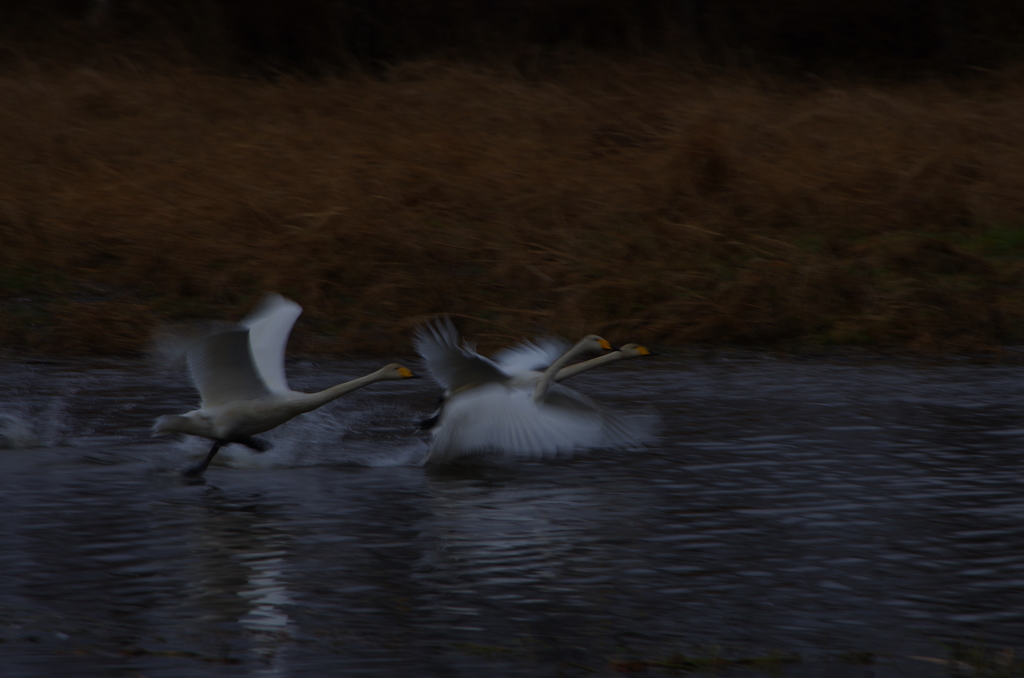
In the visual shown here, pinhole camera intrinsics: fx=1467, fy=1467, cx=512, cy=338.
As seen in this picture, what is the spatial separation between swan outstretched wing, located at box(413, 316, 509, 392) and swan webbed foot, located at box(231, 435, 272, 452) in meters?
0.91

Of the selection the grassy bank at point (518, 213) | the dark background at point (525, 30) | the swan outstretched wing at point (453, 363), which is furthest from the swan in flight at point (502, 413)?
the dark background at point (525, 30)

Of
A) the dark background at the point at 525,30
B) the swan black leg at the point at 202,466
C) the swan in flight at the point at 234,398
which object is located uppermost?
the dark background at the point at 525,30

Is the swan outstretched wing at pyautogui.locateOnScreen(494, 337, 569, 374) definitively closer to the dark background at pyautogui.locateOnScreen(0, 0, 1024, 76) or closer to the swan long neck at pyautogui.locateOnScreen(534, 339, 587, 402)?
the swan long neck at pyautogui.locateOnScreen(534, 339, 587, 402)

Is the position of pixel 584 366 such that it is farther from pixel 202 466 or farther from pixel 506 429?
pixel 202 466

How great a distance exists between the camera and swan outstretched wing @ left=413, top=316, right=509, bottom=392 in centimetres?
738

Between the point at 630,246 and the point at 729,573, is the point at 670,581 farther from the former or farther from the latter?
the point at 630,246

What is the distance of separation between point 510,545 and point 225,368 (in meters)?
2.08

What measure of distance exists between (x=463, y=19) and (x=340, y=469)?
18.9m

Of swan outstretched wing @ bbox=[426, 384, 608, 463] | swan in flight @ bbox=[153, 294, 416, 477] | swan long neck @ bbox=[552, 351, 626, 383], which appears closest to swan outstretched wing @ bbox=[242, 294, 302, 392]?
swan in flight @ bbox=[153, 294, 416, 477]

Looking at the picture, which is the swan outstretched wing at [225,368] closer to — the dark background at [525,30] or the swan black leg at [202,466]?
the swan black leg at [202,466]

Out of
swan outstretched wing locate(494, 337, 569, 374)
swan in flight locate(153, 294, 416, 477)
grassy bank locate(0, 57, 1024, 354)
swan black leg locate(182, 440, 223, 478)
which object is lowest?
swan black leg locate(182, 440, 223, 478)

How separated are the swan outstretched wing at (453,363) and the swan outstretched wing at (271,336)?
28.3 inches

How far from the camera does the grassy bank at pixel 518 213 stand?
1092 centimetres

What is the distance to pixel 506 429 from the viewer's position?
7.12 metres
